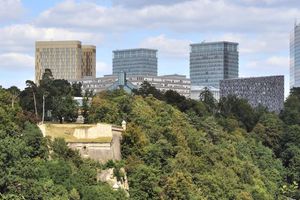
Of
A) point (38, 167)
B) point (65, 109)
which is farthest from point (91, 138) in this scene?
point (65, 109)

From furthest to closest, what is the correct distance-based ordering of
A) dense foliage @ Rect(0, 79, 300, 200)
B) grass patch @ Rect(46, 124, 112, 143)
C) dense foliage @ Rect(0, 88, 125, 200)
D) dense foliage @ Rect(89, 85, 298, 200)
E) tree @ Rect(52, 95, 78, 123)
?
tree @ Rect(52, 95, 78, 123) → dense foliage @ Rect(89, 85, 298, 200) → grass patch @ Rect(46, 124, 112, 143) → dense foliage @ Rect(0, 79, 300, 200) → dense foliage @ Rect(0, 88, 125, 200)

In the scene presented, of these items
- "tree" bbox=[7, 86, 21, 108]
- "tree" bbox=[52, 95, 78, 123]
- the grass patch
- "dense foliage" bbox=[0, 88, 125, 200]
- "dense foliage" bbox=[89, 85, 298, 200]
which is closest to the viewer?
"dense foliage" bbox=[0, 88, 125, 200]

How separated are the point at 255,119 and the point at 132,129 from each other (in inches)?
2589

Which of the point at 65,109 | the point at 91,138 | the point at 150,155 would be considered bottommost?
the point at 150,155

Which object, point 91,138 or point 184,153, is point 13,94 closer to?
point 184,153

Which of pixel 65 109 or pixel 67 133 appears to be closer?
pixel 67 133

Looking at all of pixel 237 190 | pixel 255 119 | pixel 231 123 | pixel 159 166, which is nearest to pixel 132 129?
pixel 159 166

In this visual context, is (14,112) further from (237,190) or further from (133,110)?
(237,190)

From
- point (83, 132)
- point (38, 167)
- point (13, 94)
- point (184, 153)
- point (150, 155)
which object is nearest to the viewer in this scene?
point (38, 167)

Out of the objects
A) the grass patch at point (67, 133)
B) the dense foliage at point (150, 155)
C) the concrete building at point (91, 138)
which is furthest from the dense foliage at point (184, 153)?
the grass patch at point (67, 133)

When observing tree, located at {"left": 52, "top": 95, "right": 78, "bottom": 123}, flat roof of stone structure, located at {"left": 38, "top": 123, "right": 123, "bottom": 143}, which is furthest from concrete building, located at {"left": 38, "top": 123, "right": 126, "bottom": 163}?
tree, located at {"left": 52, "top": 95, "right": 78, "bottom": 123}

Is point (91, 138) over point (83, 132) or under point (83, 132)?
under

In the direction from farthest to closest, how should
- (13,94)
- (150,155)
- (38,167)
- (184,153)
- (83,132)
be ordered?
(13,94) → (184,153) → (150,155) → (83,132) → (38,167)

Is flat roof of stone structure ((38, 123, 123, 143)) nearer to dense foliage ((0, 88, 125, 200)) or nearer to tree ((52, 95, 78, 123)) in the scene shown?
dense foliage ((0, 88, 125, 200))
